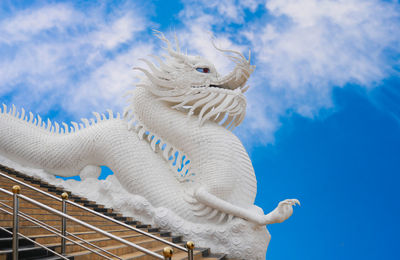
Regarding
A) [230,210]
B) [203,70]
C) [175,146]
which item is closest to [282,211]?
[230,210]

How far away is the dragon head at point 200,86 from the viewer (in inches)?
257

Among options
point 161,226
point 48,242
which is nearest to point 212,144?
point 161,226

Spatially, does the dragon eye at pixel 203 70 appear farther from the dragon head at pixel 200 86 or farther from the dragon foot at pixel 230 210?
the dragon foot at pixel 230 210

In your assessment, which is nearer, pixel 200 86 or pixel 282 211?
pixel 282 211

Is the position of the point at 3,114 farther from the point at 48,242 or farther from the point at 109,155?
the point at 48,242

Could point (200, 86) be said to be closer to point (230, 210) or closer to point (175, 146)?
point (175, 146)

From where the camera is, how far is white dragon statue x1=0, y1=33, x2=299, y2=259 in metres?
5.81

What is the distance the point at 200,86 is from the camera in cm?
665

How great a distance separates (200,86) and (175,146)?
1155mm

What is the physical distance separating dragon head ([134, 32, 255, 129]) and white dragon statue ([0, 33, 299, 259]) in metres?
0.02

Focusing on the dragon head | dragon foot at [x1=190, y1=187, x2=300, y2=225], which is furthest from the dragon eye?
dragon foot at [x1=190, y1=187, x2=300, y2=225]

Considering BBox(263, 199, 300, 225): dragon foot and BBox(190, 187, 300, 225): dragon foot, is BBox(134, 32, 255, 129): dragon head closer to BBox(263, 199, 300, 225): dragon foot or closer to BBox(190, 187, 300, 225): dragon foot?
BBox(190, 187, 300, 225): dragon foot

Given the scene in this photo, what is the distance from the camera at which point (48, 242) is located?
3549 millimetres

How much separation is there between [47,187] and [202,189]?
2.73 m
